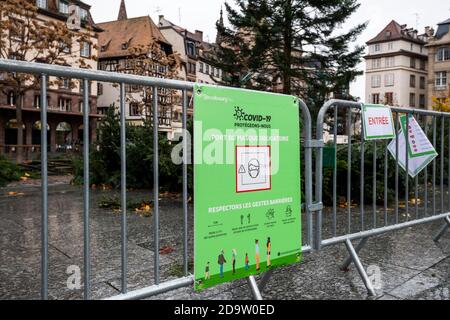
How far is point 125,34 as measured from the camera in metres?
60.7

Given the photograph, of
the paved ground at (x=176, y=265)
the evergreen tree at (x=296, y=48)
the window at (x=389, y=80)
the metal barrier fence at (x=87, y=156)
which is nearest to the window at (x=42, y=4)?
the evergreen tree at (x=296, y=48)

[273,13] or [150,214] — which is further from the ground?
[273,13]

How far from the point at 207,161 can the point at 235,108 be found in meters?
0.40

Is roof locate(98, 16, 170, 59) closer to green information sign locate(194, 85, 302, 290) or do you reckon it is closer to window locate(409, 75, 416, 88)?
window locate(409, 75, 416, 88)

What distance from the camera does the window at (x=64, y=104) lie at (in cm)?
4514

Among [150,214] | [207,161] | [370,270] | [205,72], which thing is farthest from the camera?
[205,72]

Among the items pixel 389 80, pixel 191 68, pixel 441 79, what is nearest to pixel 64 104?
pixel 191 68

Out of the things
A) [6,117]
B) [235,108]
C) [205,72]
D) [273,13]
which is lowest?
[235,108]

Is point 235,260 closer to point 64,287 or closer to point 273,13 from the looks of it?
point 64,287

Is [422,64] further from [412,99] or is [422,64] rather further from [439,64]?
[439,64]

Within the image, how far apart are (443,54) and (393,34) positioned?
17.0 metres

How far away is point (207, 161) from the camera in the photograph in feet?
8.39

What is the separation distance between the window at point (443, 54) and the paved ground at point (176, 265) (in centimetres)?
6437
